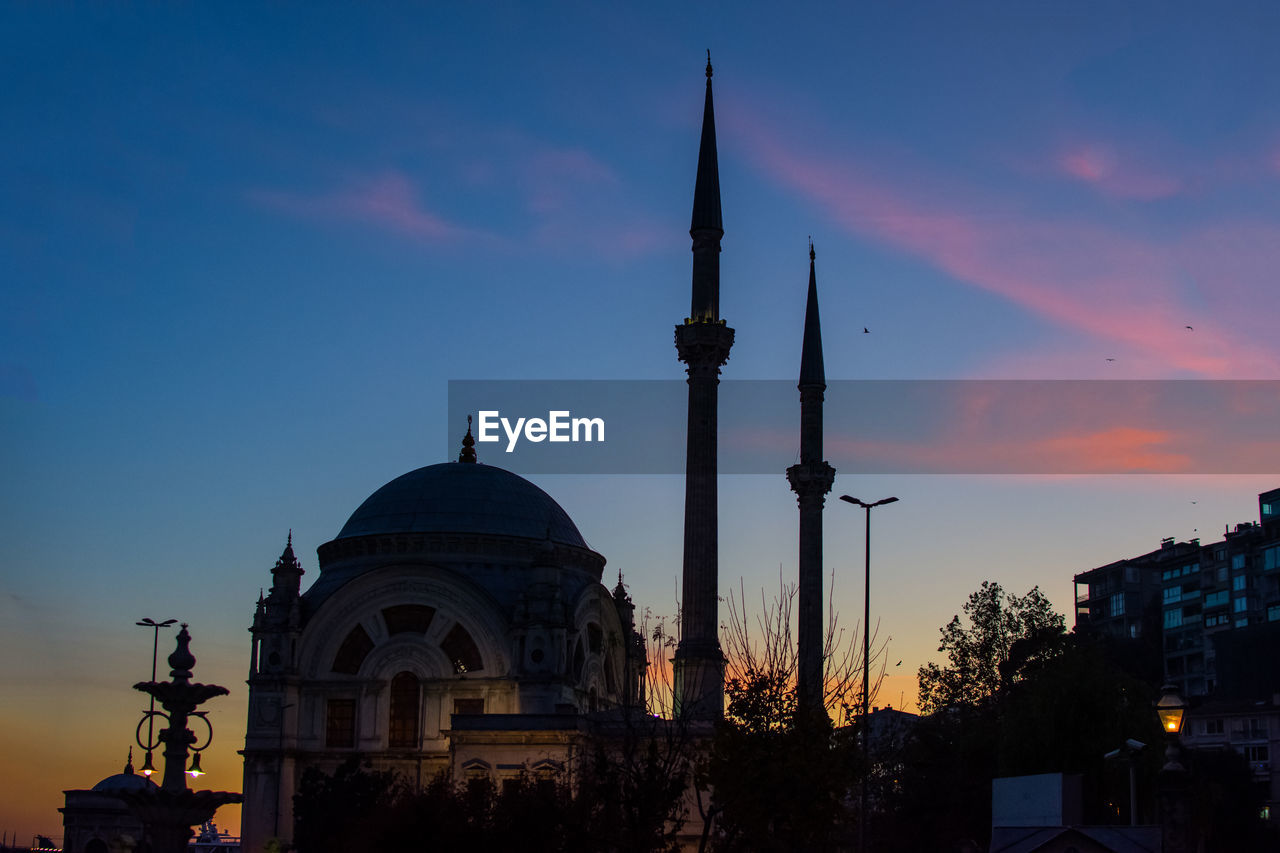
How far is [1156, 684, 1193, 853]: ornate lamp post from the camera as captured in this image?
76.0 ft


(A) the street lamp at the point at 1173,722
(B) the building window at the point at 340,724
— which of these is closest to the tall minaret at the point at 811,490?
(B) the building window at the point at 340,724

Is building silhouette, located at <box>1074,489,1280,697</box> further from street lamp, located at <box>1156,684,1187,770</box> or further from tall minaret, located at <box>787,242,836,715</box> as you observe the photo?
street lamp, located at <box>1156,684,1187,770</box>

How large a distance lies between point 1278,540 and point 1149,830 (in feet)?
199

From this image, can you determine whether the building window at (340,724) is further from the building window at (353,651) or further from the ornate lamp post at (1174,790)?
the ornate lamp post at (1174,790)

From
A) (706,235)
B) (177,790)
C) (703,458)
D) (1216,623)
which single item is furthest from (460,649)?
(1216,623)

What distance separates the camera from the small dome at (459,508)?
6556 cm

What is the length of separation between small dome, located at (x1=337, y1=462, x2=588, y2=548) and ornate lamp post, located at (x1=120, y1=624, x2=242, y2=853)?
3864cm

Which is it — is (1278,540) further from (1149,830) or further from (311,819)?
(1149,830)

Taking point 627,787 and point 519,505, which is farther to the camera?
point 519,505

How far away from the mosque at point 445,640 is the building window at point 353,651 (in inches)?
2.1

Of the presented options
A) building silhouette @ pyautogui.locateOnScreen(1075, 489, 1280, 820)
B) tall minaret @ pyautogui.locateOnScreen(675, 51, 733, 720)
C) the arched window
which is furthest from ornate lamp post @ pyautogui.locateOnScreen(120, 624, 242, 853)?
building silhouette @ pyautogui.locateOnScreen(1075, 489, 1280, 820)

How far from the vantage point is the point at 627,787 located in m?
30.1

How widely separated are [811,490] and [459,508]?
1404 cm

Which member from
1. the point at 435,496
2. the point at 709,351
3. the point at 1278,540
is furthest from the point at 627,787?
the point at 1278,540
